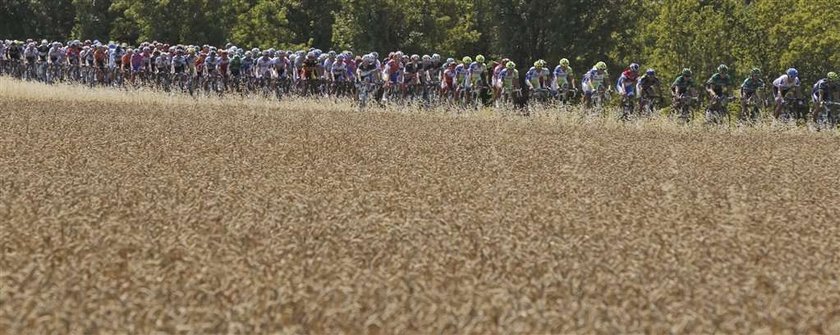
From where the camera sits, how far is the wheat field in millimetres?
6324

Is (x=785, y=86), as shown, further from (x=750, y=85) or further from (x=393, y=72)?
(x=393, y=72)

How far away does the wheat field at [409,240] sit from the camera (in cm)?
632

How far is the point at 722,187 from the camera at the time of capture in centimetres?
1386

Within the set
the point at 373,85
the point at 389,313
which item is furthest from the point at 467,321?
the point at 373,85

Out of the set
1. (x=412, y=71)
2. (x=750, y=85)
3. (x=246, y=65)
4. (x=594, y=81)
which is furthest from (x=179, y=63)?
(x=750, y=85)

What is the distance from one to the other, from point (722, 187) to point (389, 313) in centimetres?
833

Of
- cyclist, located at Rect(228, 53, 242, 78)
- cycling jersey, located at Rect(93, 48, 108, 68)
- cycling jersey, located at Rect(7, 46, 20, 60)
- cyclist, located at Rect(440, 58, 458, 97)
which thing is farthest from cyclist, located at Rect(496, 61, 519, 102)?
cycling jersey, located at Rect(7, 46, 20, 60)

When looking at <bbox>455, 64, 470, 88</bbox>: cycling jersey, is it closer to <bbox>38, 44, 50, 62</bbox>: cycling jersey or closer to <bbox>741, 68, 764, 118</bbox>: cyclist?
<bbox>741, 68, 764, 118</bbox>: cyclist

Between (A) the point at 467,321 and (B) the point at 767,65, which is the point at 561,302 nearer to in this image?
(A) the point at 467,321

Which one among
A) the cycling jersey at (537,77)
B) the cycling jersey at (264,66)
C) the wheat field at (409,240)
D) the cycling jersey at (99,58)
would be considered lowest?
the wheat field at (409,240)

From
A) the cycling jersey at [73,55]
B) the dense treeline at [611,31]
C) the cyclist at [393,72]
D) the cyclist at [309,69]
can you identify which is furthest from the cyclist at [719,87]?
the cycling jersey at [73,55]

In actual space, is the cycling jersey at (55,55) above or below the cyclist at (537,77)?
above

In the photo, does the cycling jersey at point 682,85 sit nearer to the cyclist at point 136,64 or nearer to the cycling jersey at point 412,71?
the cycling jersey at point 412,71

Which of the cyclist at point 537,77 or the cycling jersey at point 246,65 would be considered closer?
the cyclist at point 537,77
